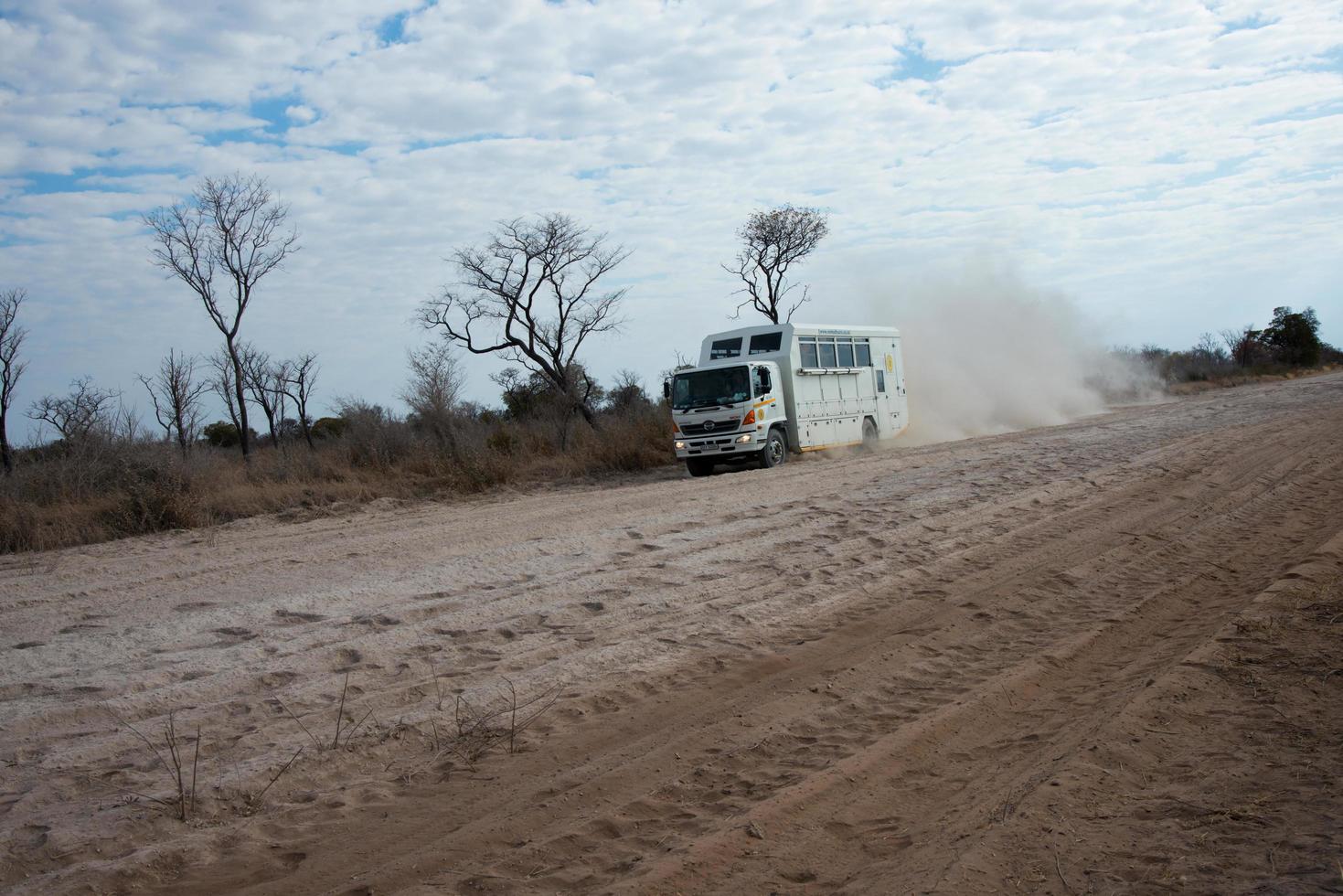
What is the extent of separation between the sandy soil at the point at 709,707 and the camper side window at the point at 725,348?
10854 millimetres

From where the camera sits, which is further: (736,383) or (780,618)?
(736,383)

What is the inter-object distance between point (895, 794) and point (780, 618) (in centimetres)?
335

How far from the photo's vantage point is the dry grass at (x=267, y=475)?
14492 millimetres

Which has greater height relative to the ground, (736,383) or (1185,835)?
(736,383)

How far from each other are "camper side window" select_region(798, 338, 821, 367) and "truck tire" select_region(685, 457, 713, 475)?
140 inches

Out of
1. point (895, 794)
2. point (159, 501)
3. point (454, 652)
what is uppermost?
point (159, 501)

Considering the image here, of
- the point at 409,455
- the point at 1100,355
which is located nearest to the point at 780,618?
the point at 409,455

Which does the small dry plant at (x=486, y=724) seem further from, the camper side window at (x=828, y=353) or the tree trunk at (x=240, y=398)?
the tree trunk at (x=240, y=398)

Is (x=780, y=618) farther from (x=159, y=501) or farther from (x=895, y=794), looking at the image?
(x=159, y=501)

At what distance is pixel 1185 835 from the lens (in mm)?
3816

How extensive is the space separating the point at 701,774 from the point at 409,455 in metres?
17.3

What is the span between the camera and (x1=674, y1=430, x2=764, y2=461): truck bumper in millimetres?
19688

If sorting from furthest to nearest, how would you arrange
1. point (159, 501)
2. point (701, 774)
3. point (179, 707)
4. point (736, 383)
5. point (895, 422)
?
1. point (895, 422)
2. point (736, 383)
3. point (159, 501)
4. point (179, 707)
5. point (701, 774)

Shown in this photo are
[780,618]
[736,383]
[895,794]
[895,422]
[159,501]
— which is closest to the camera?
[895,794]
